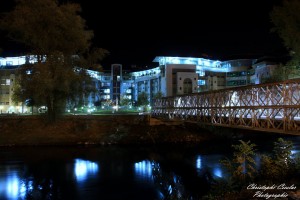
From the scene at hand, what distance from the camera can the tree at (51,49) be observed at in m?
40.8

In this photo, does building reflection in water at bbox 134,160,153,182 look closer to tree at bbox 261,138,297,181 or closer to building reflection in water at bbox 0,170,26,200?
building reflection in water at bbox 0,170,26,200

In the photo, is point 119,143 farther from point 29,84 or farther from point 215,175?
point 215,175

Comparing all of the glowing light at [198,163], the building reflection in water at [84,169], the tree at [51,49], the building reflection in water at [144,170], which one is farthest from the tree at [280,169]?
the tree at [51,49]

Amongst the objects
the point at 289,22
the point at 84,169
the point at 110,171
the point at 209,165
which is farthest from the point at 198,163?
the point at 289,22

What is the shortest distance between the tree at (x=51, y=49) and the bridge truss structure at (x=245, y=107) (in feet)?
47.3

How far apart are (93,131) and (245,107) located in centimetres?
2780

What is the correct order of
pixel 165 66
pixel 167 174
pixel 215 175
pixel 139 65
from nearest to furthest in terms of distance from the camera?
pixel 215 175 → pixel 167 174 → pixel 165 66 → pixel 139 65

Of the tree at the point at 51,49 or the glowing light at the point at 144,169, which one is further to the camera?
the tree at the point at 51,49

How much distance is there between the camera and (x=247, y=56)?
108 meters

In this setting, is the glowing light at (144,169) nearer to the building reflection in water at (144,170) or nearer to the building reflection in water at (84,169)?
the building reflection in water at (144,170)

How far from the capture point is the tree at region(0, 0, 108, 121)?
40.8 metres

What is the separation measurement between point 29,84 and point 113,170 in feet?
62.3

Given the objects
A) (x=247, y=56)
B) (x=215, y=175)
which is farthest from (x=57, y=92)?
(x=247, y=56)

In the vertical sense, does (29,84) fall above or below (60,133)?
above
